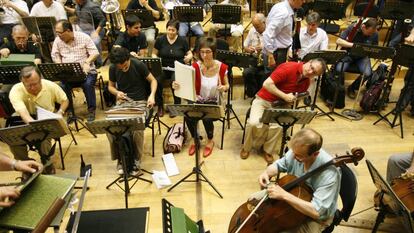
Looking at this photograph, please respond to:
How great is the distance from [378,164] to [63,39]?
15.3 feet

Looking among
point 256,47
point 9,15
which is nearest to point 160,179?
point 256,47

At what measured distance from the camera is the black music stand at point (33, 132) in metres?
3.14

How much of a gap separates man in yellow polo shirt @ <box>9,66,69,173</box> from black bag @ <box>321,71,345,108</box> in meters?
4.11

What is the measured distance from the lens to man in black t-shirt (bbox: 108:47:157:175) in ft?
13.6

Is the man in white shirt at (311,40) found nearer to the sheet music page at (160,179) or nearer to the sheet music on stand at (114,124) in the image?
the sheet music page at (160,179)

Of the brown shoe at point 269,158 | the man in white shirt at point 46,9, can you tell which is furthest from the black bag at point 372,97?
the man in white shirt at point 46,9

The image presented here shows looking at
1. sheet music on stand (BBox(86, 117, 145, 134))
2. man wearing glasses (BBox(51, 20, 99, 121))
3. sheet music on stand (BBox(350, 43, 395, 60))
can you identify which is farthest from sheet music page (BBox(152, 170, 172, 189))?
sheet music on stand (BBox(350, 43, 395, 60))

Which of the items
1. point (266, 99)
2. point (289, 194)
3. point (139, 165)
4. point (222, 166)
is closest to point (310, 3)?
point (266, 99)

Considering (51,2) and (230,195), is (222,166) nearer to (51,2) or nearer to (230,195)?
(230,195)

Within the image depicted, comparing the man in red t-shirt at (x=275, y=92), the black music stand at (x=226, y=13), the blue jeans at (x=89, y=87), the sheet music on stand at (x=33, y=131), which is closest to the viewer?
the sheet music on stand at (x=33, y=131)

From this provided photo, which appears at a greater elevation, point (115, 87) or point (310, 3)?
point (310, 3)

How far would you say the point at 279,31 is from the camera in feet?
16.4

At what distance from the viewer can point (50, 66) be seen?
4.30 metres

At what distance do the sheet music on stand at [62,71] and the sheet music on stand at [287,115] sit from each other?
8.19ft
